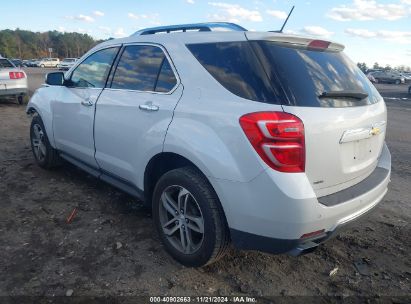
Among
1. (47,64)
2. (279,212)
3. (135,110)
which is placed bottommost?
(47,64)

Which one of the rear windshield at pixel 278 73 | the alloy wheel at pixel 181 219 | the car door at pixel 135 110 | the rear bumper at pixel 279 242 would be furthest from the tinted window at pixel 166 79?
the rear bumper at pixel 279 242

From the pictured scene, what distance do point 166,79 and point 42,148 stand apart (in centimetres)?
299

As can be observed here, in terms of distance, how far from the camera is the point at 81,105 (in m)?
4.07

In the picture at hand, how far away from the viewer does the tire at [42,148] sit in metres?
5.06

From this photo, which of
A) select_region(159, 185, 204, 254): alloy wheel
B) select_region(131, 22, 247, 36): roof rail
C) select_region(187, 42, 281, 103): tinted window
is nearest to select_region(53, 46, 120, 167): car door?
select_region(131, 22, 247, 36): roof rail

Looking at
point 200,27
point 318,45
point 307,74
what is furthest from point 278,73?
point 200,27

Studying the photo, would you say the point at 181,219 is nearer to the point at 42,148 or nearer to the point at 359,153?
the point at 359,153

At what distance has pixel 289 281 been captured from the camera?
9.33 feet

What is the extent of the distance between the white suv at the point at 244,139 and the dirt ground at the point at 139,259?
0.28 m

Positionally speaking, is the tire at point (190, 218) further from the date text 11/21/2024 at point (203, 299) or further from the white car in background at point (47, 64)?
the white car in background at point (47, 64)

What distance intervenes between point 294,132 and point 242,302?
127 cm

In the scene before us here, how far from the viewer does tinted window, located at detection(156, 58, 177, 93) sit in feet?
9.84

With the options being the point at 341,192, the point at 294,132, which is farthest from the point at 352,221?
the point at 294,132

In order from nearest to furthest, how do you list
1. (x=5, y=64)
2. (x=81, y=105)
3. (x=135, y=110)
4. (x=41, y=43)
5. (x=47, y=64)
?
(x=135, y=110) → (x=81, y=105) → (x=5, y=64) → (x=47, y=64) → (x=41, y=43)
